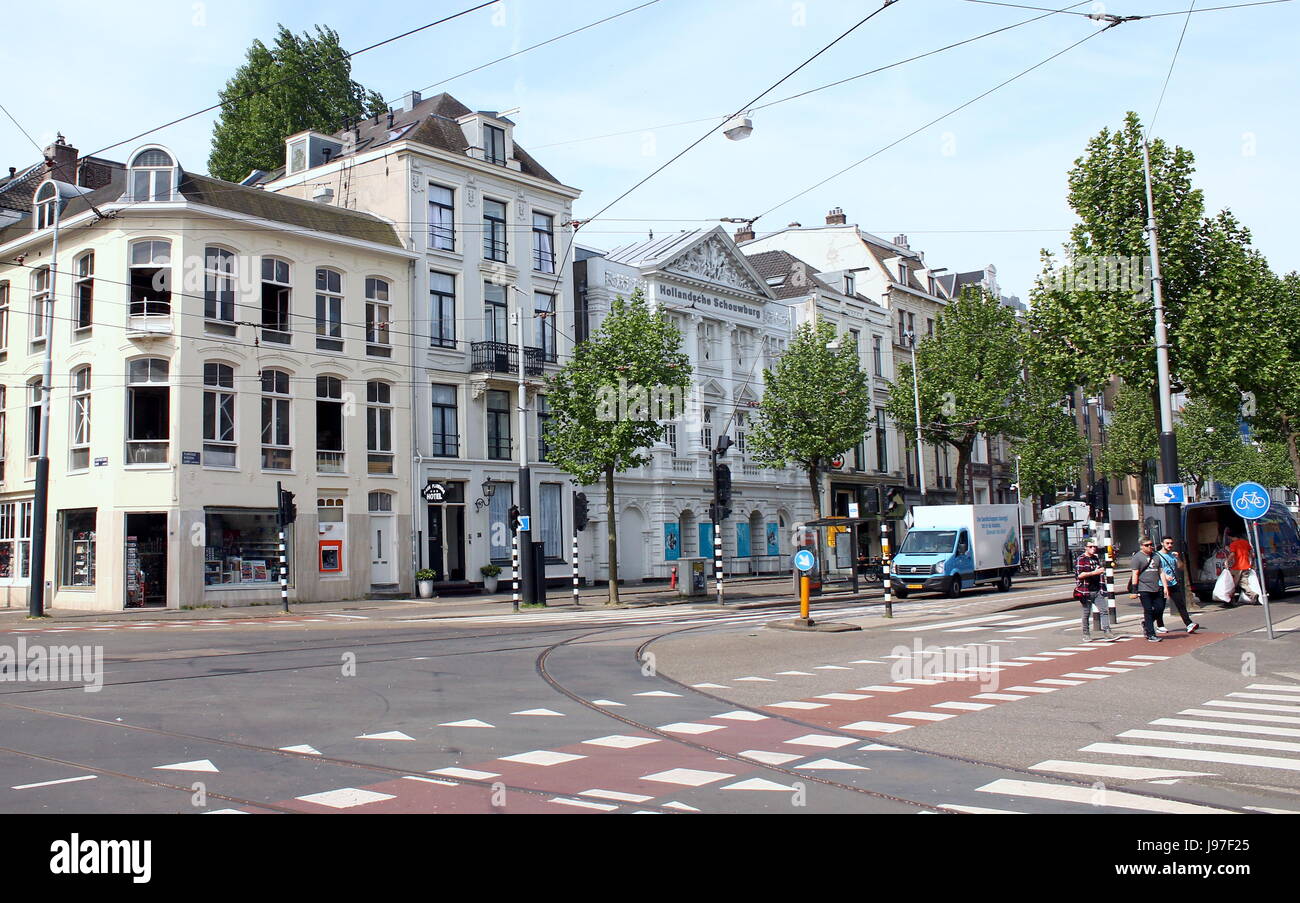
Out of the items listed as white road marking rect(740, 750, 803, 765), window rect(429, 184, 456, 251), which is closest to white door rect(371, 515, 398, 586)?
window rect(429, 184, 456, 251)

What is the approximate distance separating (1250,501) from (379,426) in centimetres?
2591

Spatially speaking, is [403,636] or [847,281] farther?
[847,281]

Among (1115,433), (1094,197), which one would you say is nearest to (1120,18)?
(1094,197)

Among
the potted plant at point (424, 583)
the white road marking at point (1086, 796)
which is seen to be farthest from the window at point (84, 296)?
the white road marking at point (1086, 796)

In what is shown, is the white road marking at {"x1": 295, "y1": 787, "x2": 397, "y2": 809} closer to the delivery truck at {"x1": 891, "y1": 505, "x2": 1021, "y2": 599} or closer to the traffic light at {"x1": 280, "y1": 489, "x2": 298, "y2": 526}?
the traffic light at {"x1": 280, "y1": 489, "x2": 298, "y2": 526}

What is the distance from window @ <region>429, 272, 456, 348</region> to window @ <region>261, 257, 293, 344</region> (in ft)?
17.2

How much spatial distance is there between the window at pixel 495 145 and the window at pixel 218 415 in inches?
529

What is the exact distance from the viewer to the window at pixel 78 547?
1220 inches

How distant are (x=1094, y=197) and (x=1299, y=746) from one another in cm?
1902

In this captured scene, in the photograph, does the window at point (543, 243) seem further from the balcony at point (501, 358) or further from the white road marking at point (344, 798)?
the white road marking at point (344, 798)

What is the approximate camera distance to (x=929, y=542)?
35.2 meters
